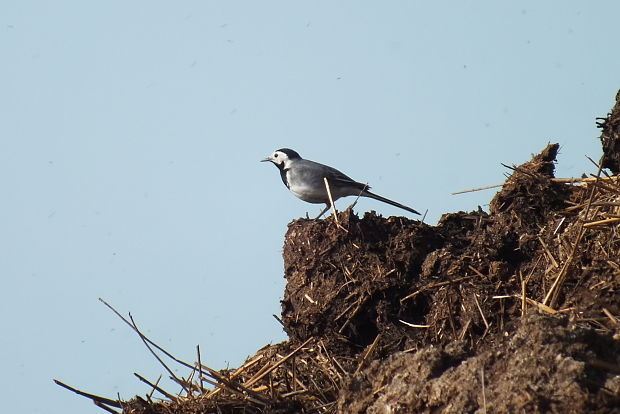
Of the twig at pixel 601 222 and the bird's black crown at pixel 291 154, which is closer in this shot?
the twig at pixel 601 222

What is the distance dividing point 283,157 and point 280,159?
98 mm

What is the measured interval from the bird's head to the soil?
5.75 metres

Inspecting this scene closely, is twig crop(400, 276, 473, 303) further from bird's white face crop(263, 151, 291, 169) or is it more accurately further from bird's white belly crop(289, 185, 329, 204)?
bird's white face crop(263, 151, 291, 169)

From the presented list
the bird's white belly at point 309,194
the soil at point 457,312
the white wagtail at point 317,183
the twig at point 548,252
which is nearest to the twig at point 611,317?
the soil at point 457,312

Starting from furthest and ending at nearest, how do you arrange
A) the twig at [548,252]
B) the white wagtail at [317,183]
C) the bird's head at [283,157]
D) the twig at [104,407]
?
the bird's head at [283,157], the white wagtail at [317,183], the twig at [548,252], the twig at [104,407]

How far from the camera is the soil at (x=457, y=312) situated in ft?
14.7

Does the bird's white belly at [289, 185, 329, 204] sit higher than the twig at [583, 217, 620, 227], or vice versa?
the bird's white belly at [289, 185, 329, 204]

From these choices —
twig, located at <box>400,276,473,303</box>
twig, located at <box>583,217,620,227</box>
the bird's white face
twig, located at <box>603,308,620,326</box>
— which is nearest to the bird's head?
the bird's white face

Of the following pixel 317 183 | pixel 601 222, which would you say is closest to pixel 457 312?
pixel 601 222

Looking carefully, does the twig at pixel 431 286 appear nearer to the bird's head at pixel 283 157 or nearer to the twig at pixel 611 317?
the twig at pixel 611 317

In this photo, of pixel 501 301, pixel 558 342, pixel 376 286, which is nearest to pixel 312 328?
pixel 376 286

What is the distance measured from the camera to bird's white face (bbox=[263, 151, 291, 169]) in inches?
572

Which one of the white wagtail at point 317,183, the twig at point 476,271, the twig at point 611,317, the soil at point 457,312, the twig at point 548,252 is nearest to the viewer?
the soil at point 457,312

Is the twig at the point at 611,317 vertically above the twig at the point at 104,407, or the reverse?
the twig at the point at 104,407
